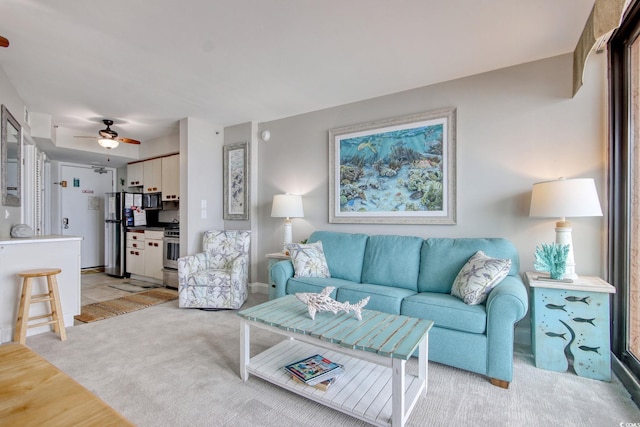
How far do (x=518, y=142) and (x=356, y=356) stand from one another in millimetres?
2355

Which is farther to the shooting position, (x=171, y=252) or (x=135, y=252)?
(x=135, y=252)

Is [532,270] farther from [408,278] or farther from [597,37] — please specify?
[597,37]

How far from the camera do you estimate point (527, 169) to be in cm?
267

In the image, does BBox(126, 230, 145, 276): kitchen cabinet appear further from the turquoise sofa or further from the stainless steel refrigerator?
the turquoise sofa

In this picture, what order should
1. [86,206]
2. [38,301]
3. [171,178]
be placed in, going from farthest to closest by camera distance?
[86,206]
[171,178]
[38,301]

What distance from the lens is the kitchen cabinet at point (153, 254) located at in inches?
192

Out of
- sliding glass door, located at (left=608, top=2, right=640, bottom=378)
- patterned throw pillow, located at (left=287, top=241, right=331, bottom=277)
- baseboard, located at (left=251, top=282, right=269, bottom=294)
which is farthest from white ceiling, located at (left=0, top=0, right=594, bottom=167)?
baseboard, located at (left=251, top=282, right=269, bottom=294)

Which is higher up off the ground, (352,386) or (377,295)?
(377,295)

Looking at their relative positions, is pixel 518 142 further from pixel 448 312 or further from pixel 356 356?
pixel 356 356

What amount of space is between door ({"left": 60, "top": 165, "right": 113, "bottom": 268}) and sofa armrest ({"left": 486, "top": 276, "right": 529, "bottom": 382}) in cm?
711

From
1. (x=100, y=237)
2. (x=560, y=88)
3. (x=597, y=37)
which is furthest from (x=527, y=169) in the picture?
(x=100, y=237)

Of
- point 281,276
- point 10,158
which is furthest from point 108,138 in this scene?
point 281,276

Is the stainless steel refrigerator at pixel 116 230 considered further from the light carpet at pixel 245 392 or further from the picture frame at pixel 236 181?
the light carpet at pixel 245 392

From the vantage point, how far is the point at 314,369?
188 cm
